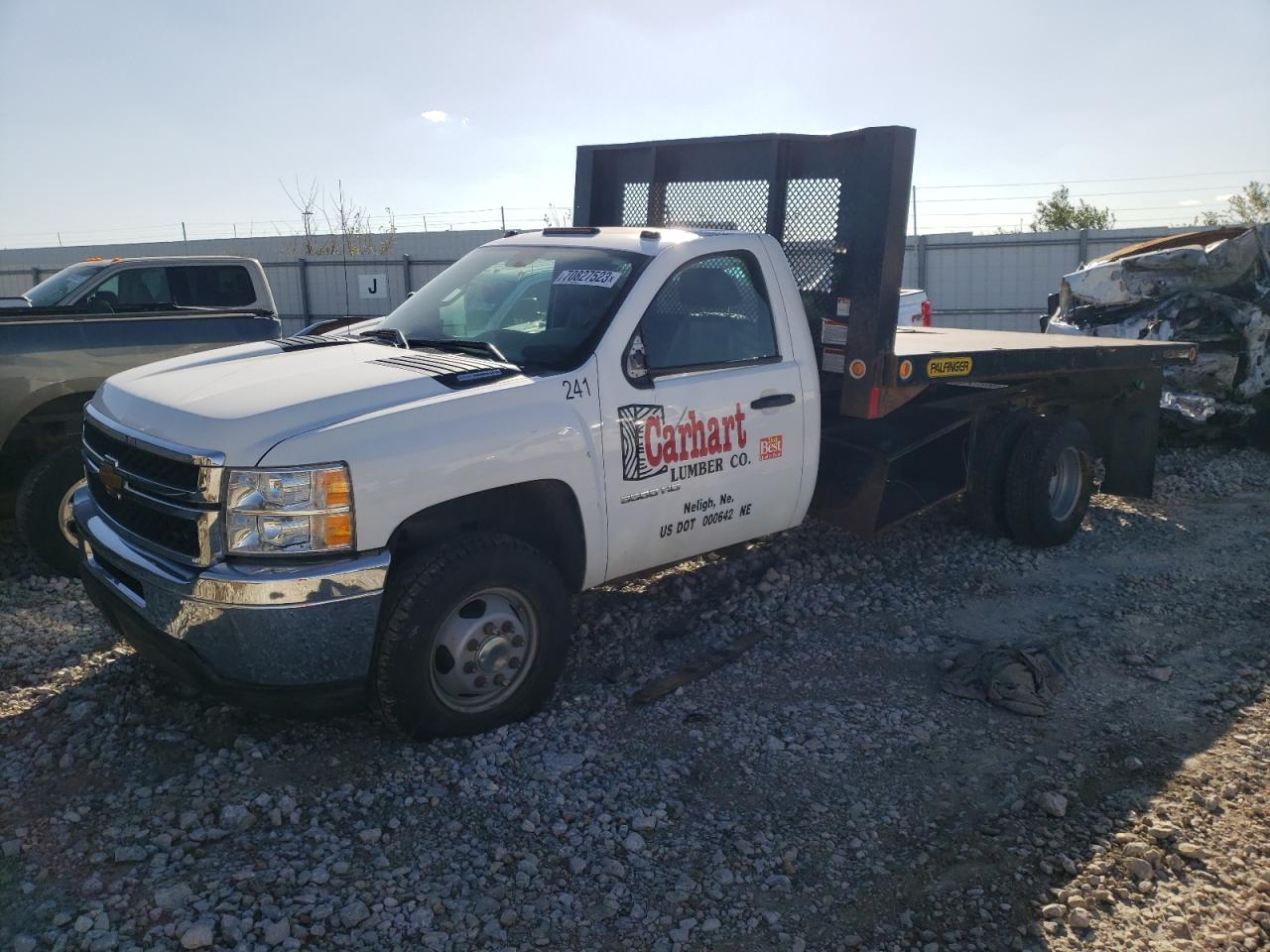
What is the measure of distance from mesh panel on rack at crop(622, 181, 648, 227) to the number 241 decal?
280 cm

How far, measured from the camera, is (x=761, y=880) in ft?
11.7

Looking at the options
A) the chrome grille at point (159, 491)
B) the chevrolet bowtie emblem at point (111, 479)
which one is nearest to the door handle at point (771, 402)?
the chrome grille at point (159, 491)

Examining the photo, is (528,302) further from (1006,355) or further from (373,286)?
(373,286)

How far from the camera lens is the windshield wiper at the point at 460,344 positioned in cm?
474

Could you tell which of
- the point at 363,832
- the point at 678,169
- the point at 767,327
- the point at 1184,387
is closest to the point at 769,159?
the point at 678,169

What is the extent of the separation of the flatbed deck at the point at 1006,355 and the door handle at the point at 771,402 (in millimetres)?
753

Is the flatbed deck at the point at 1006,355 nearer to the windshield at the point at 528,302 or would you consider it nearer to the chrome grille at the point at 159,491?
the windshield at the point at 528,302

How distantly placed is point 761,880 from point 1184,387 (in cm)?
826

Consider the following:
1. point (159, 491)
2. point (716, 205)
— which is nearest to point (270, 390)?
point (159, 491)

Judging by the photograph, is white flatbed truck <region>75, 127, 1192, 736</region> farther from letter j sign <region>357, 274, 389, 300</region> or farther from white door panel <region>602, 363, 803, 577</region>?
letter j sign <region>357, 274, 389, 300</region>

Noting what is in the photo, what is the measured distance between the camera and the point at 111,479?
4.35 meters

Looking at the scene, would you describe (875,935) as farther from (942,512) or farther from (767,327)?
(942,512)

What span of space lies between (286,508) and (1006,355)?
462 cm

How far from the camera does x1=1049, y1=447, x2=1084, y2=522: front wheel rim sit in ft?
24.2
